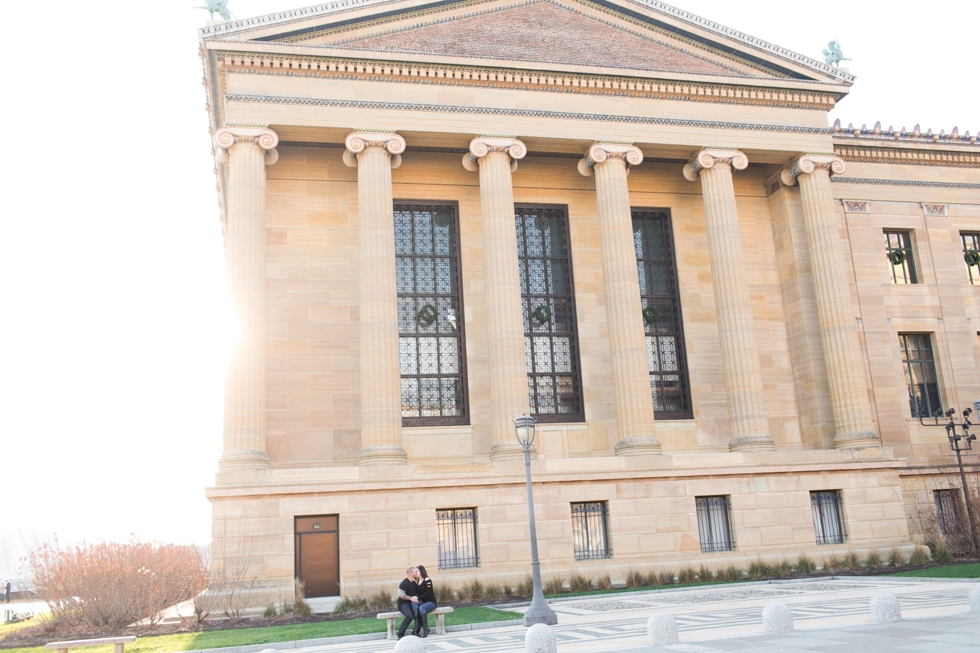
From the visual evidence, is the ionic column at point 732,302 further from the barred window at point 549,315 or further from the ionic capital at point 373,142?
the ionic capital at point 373,142

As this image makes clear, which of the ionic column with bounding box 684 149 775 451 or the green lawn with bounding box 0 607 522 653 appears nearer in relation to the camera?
the green lawn with bounding box 0 607 522 653

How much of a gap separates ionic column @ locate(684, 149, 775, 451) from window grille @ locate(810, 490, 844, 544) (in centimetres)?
268

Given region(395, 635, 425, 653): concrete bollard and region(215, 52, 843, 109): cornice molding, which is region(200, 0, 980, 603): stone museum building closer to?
region(215, 52, 843, 109): cornice molding

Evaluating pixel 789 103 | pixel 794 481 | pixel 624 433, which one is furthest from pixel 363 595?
pixel 789 103

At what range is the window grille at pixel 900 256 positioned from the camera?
37.7m

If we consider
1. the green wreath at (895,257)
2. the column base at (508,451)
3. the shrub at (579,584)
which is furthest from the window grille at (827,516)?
the green wreath at (895,257)

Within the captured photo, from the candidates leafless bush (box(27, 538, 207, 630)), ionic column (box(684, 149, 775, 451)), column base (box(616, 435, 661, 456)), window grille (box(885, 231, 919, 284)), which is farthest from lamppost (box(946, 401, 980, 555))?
leafless bush (box(27, 538, 207, 630))

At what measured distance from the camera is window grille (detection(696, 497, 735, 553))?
29.7 m

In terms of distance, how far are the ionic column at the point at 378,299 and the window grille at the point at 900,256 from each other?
73.4ft

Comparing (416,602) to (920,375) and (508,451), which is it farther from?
(920,375)

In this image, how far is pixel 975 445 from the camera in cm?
3559

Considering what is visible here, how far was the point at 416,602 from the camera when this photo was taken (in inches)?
714

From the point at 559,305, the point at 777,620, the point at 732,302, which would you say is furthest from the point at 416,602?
the point at 732,302

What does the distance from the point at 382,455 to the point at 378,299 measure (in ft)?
17.4
